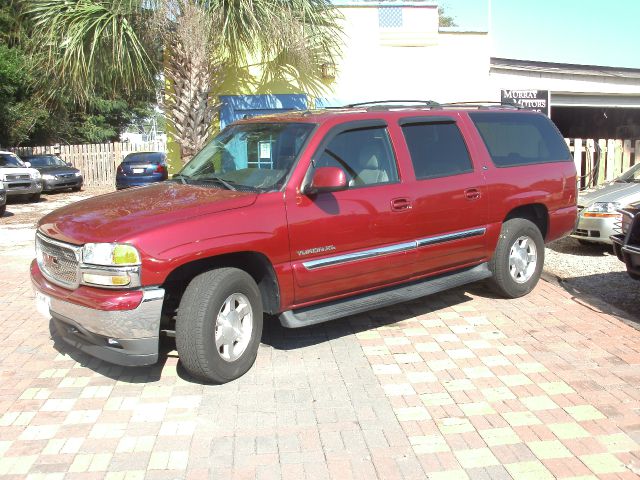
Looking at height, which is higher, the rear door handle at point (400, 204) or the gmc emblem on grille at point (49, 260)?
the rear door handle at point (400, 204)

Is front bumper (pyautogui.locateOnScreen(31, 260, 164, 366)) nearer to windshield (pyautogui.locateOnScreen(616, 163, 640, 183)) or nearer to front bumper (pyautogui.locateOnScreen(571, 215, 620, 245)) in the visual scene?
front bumper (pyautogui.locateOnScreen(571, 215, 620, 245))

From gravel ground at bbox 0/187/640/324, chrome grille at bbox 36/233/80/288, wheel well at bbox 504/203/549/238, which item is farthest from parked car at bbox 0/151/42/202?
wheel well at bbox 504/203/549/238

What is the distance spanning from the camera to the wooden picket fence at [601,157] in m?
14.7

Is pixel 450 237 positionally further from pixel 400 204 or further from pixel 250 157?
pixel 250 157

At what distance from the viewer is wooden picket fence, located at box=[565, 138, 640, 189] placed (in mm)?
14703

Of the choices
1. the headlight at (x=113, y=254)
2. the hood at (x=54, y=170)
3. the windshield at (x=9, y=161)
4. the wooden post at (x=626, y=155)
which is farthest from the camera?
the hood at (x=54, y=170)

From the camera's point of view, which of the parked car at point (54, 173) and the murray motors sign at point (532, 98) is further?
the parked car at point (54, 173)

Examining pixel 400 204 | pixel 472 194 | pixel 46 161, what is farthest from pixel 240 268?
pixel 46 161

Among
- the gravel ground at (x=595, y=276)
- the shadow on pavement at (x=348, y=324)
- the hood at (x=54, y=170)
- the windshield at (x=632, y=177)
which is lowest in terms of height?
the shadow on pavement at (x=348, y=324)

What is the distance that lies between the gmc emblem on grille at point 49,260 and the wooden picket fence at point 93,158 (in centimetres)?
2230

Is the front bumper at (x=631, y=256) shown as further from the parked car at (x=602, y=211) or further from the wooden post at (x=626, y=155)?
the wooden post at (x=626, y=155)

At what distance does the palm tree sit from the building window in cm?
150

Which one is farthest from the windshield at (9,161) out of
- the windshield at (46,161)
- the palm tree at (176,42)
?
the palm tree at (176,42)

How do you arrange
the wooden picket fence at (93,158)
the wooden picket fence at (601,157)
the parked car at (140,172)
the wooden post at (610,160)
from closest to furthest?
the wooden picket fence at (601,157) < the wooden post at (610,160) < the parked car at (140,172) < the wooden picket fence at (93,158)
